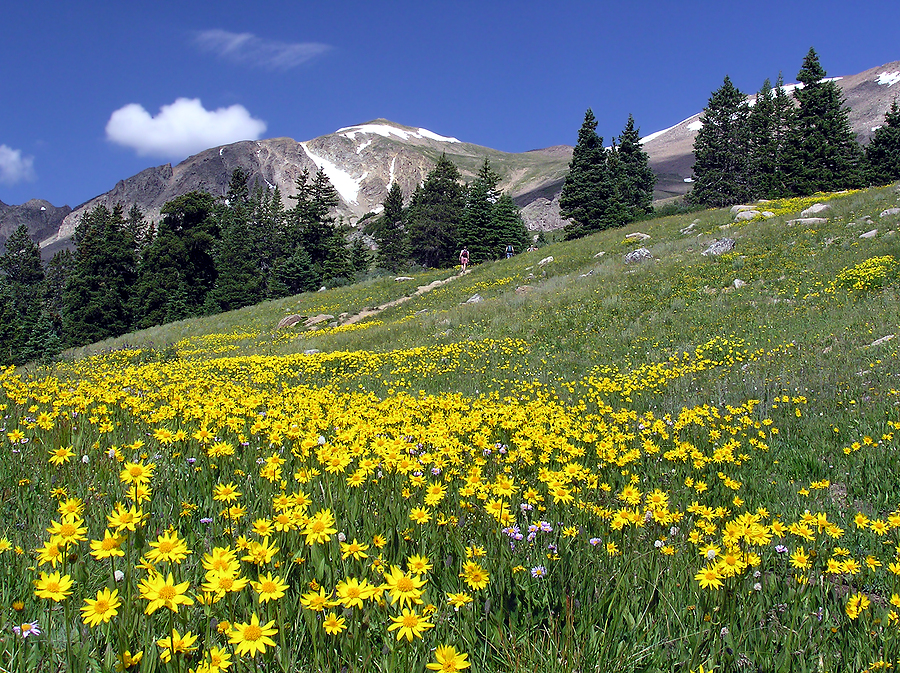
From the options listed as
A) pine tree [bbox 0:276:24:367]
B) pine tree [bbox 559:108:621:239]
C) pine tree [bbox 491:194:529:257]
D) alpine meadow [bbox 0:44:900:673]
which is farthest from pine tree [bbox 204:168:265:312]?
alpine meadow [bbox 0:44:900:673]

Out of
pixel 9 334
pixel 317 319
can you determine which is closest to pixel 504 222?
pixel 317 319

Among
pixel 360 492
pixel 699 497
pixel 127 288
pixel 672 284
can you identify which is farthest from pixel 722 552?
pixel 127 288

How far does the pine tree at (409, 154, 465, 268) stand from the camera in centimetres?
6056

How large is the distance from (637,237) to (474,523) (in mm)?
29951

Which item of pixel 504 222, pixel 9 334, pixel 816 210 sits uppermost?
pixel 504 222

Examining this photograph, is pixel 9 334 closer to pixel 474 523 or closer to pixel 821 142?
pixel 474 523

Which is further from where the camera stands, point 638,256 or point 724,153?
point 724,153

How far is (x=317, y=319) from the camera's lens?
2791 cm

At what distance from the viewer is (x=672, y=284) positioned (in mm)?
16922

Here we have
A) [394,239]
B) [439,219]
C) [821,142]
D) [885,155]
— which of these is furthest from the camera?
[394,239]

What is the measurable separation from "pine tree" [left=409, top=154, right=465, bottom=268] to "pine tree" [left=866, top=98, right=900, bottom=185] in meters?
42.3

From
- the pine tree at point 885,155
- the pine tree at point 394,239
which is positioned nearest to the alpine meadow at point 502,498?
the pine tree at point 885,155

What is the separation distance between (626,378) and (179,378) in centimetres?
763

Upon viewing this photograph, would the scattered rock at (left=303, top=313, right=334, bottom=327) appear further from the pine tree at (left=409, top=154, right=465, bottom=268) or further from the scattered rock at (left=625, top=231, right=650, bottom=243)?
Result: the pine tree at (left=409, top=154, right=465, bottom=268)
